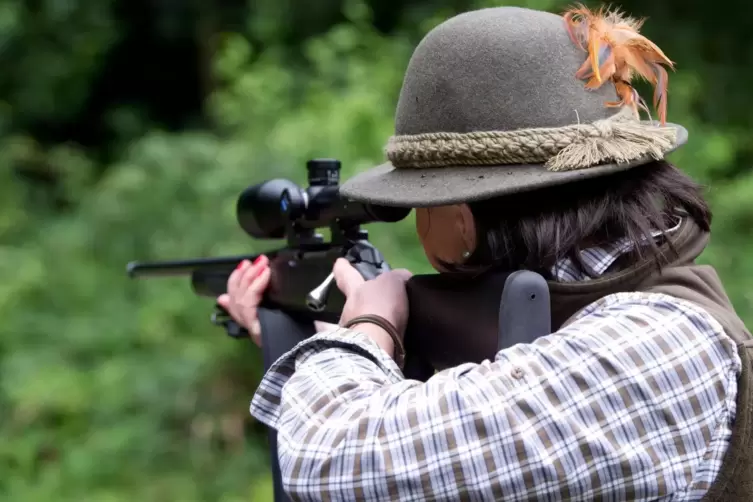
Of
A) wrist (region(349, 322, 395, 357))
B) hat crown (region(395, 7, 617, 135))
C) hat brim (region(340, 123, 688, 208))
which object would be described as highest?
hat crown (region(395, 7, 617, 135))

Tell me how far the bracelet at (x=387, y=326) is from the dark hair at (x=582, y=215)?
0.67 ft

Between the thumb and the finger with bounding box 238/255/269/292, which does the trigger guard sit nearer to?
the finger with bounding box 238/255/269/292

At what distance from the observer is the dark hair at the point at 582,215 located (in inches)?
52.4

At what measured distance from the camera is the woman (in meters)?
A: 1.15

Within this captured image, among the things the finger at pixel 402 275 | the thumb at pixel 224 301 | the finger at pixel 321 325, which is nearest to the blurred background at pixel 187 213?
the thumb at pixel 224 301

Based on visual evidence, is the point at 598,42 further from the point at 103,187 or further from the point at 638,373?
the point at 103,187

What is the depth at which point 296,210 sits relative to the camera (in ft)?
7.16

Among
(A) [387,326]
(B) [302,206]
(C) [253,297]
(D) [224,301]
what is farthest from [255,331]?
(A) [387,326]

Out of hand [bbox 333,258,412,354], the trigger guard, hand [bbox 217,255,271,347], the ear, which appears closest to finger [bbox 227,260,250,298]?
hand [bbox 217,255,271,347]

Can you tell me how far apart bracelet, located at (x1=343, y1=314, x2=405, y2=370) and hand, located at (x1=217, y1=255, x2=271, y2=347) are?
0.88 m

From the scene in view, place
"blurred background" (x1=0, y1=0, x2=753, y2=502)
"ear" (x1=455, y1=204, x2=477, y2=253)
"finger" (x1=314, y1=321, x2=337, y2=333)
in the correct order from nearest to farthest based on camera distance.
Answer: "ear" (x1=455, y1=204, x2=477, y2=253), "finger" (x1=314, y1=321, x2=337, y2=333), "blurred background" (x1=0, y1=0, x2=753, y2=502)

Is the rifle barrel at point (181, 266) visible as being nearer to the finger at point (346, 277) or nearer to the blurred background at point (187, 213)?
the finger at point (346, 277)

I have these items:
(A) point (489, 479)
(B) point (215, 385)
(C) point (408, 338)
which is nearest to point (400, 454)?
(A) point (489, 479)

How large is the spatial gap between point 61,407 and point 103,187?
177cm
